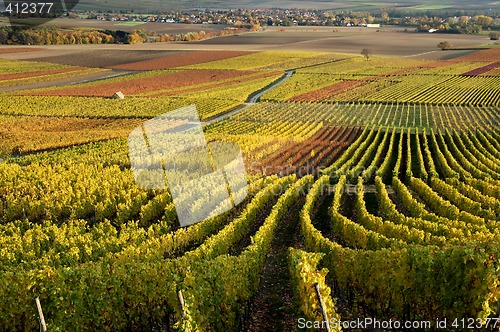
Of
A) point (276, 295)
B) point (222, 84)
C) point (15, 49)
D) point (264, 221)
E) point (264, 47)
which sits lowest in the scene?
point (222, 84)

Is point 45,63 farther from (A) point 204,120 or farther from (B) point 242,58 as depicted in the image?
(A) point 204,120

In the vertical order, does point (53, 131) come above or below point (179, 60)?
below

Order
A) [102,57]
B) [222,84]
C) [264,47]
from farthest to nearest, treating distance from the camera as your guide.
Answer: [264,47]
[102,57]
[222,84]

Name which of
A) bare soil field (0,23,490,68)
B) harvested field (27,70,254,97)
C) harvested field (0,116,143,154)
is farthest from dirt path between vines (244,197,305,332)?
bare soil field (0,23,490,68)

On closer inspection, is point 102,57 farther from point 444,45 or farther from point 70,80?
point 444,45

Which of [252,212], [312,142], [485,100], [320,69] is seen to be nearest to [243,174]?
[252,212]

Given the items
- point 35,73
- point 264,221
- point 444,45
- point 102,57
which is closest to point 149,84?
point 35,73

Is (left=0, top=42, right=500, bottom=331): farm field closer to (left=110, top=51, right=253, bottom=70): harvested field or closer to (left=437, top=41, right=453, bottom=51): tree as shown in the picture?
(left=110, top=51, right=253, bottom=70): harvested field
